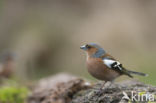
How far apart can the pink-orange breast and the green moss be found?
2.72 metres

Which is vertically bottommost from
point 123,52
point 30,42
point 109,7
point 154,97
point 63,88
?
point 154,97

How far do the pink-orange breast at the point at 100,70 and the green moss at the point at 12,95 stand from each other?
272 cm

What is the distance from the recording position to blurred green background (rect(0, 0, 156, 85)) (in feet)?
66.3

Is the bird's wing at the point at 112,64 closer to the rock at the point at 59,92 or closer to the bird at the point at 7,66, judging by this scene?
the rock at the point at 59,92

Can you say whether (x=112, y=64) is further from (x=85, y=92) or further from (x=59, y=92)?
(x=59, y=92)

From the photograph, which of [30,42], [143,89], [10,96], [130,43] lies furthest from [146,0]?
[143,89]

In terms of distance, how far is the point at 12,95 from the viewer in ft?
28.2

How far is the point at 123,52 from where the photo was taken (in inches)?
778

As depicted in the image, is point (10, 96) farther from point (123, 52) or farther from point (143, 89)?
point (123, 52)

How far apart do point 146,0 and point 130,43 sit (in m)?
3.31

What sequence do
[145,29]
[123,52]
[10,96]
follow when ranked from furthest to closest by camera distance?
[145,29], [123,52], [10,96]

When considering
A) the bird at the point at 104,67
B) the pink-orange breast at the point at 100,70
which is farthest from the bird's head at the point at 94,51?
the pink-orange breast at the point at 100,70

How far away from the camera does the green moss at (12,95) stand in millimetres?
8430

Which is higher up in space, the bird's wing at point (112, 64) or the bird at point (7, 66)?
the bird at point (7, 66)
